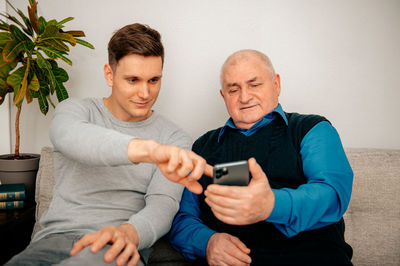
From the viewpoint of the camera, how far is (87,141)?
0.92 m

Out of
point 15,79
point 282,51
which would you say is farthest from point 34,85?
point 282,51

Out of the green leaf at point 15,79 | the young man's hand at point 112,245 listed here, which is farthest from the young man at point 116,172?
the green leaf at point 15,79

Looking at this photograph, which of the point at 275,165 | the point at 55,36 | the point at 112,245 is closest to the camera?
the point at 112,245

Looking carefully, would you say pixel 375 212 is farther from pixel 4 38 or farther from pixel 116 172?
pixel 4 38

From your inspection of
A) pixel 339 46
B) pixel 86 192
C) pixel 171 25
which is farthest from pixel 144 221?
pixel 339 46

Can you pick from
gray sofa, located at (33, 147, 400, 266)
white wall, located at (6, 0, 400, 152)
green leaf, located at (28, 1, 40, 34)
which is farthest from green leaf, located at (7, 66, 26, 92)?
gray sofa, located at (33, 147, 400, 266)

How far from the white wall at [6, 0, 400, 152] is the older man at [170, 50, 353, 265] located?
19.3 inches

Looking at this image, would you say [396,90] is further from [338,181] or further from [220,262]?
[220,262]

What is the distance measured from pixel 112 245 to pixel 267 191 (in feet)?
1.68

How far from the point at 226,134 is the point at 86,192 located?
2.31 feet

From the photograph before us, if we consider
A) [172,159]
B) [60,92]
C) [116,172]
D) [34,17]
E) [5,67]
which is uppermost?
[34,17]

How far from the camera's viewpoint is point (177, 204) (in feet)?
4.02

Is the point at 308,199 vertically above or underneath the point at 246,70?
underneath

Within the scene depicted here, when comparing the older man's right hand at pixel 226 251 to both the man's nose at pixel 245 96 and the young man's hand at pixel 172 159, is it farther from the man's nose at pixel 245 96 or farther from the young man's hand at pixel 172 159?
the man's nose at pixel 245 96
